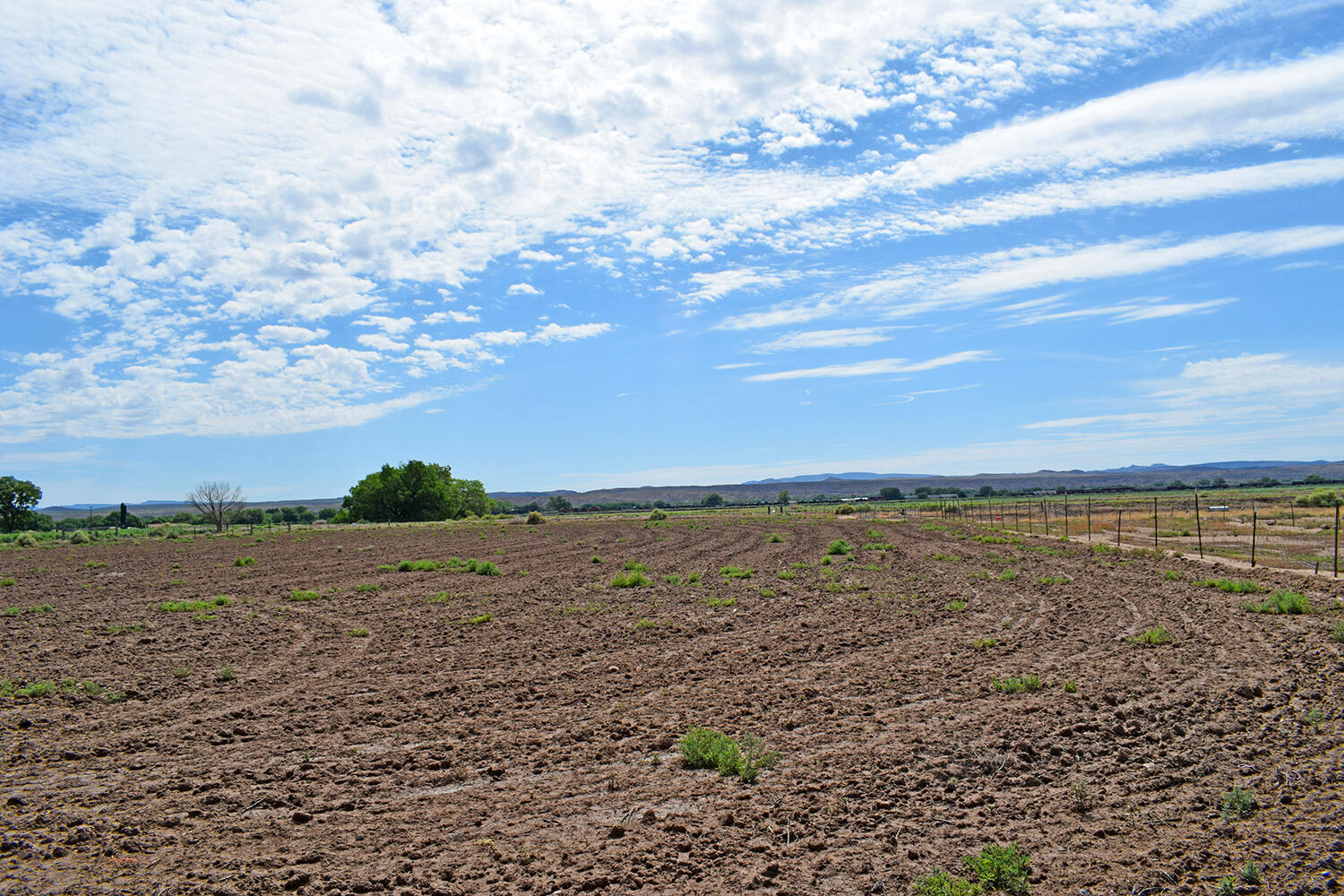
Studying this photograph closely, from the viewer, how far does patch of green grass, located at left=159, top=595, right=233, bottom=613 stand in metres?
18.1

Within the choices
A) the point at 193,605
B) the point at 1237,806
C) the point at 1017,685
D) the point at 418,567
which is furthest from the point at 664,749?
the point at 418,567

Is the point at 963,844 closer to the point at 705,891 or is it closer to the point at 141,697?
the point at 705,891

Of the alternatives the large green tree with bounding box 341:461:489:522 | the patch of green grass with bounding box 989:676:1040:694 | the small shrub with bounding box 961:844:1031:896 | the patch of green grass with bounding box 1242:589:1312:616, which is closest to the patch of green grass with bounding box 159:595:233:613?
the patch of green grass with bounding box 989:676:1040:694

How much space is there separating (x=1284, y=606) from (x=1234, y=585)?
138 inches

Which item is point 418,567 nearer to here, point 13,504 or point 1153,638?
point 1153,638

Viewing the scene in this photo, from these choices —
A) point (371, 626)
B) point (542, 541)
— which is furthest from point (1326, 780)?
point (542, 541)

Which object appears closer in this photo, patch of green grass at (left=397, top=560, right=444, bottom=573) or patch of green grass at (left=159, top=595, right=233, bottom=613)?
patch of green grass at (left=159, top=595, right=233, bottom=613)

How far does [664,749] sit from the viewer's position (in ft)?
26.3

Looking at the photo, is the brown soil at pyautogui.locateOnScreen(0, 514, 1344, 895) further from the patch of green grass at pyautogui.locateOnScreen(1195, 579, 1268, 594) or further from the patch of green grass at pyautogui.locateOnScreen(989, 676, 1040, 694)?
the patch of green grass at pyautogui.locateOnScreen(1195, 579, 1268, 594)

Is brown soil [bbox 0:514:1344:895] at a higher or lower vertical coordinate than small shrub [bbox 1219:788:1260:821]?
lower

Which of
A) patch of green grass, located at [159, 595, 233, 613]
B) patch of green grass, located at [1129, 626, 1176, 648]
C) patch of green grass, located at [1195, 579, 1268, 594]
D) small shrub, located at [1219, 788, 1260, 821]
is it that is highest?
small shrub, located at [1219, 788, 1260, 821]

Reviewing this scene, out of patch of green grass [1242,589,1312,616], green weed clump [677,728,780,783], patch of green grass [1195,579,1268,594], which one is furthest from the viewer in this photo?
patch of green grass [1195,579,1268,594]

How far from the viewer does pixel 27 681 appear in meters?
11.4

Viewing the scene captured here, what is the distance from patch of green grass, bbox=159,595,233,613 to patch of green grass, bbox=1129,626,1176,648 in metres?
18.9
